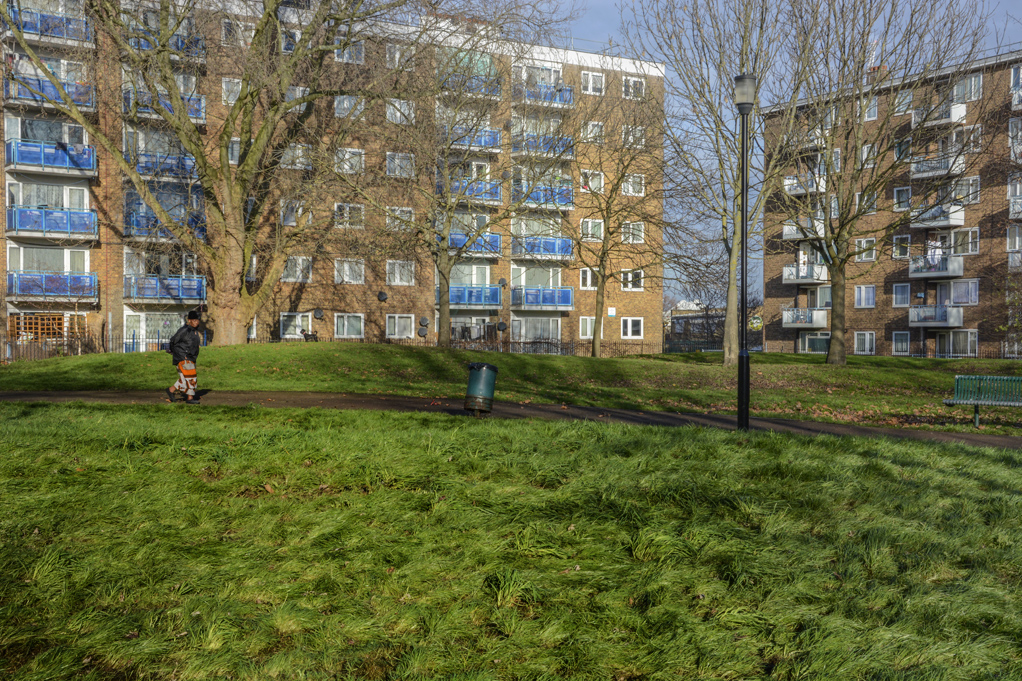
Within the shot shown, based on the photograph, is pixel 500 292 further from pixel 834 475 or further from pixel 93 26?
pixel 834 475

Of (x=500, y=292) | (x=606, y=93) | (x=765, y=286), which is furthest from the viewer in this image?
(x=765, y=286)

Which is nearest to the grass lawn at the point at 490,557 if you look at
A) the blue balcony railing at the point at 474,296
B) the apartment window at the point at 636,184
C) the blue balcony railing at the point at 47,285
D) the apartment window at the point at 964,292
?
the apartment window at the point at 636,184

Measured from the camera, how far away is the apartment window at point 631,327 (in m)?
45.6

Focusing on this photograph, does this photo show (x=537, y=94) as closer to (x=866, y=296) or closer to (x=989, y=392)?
(x=989, y=392)

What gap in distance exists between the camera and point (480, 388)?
37.3 feet

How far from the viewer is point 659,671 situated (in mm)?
4125

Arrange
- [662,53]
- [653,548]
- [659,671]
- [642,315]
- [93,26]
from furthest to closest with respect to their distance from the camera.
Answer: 1. [642,315]
2. [662,53]
3. [93,26]
4. [653,548]
5. [659,671]

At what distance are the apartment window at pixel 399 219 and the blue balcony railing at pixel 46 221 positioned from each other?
14.6 meters

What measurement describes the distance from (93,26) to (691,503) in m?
23.8

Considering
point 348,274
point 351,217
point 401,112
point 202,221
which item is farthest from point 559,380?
point 348,274

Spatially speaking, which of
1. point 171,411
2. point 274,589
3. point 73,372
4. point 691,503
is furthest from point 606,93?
point 274,589

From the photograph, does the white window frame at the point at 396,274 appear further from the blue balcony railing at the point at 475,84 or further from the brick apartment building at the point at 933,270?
the brick apartment building at the point at 933,270

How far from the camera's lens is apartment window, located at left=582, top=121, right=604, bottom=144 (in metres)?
30.1

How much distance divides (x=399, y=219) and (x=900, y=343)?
1424 inches
